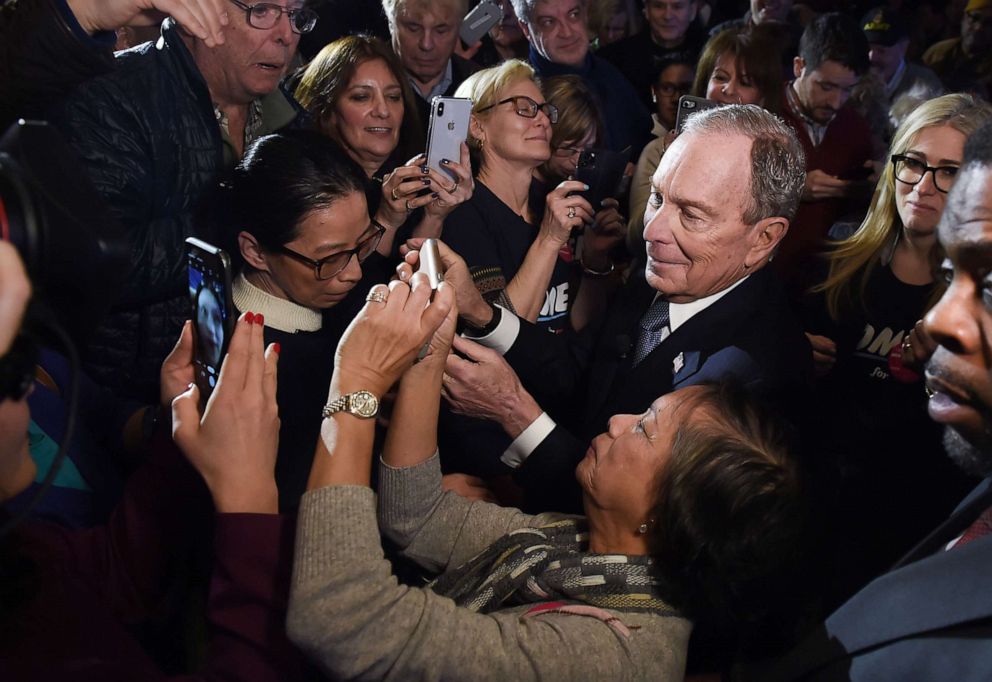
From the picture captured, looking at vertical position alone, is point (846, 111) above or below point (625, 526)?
above

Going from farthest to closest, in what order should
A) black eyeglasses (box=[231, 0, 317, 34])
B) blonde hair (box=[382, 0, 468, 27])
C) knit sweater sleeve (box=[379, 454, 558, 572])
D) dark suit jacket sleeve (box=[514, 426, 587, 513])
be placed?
blonde hair (box=[382, 0, 468, 27]), black eyeglasses (box=[231, 0, 317, 34]), dark suit jacket sleeve (box=[514, 426, 587, 513]), knit sweater sleeve (box=[379, 454, 558, 572])

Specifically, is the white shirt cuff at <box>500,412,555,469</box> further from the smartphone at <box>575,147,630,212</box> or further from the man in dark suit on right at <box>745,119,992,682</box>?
the smartphone at <box>575,147,630,212</box>

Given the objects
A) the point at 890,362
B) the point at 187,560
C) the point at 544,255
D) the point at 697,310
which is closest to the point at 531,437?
the point at 697,310

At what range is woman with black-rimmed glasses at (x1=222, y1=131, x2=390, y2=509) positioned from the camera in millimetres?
1987

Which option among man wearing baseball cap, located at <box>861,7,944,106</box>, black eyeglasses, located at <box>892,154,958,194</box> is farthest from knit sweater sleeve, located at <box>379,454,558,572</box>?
man wearing baseball cap, located at <box>861,7,944,106</box>

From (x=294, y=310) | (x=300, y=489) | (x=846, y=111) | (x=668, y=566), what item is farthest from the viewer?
(x=846, y=111)

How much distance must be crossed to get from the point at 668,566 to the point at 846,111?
281 cm

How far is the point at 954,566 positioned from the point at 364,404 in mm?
825

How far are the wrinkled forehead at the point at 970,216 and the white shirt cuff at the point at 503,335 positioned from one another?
1160 mm

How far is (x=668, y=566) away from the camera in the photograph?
1392 mm

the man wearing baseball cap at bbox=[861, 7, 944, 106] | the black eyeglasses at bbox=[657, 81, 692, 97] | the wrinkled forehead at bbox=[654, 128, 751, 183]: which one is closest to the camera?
the wrinkled forehead at bbox=[654, 128, 751, 183]

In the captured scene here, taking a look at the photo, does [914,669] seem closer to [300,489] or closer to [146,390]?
[300,489]

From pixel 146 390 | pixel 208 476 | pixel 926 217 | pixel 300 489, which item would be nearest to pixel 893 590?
pixel 208 476

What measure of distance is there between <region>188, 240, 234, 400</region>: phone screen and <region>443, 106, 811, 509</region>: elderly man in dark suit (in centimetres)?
64
